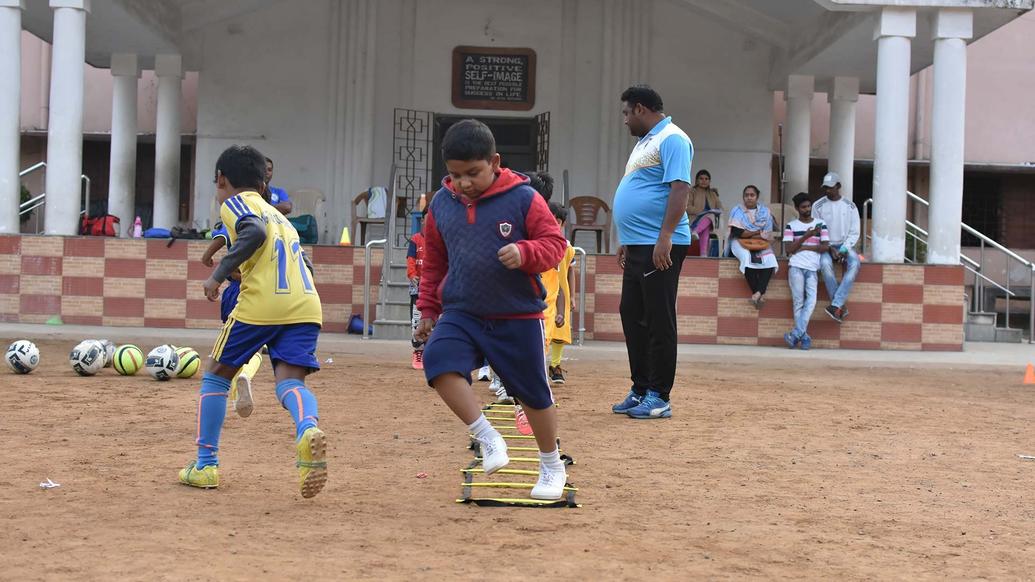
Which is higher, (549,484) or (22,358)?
(22,358)

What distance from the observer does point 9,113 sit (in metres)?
13.2

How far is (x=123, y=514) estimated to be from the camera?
Answer: 4.33 m

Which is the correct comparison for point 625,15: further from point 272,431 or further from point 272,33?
point 272,431

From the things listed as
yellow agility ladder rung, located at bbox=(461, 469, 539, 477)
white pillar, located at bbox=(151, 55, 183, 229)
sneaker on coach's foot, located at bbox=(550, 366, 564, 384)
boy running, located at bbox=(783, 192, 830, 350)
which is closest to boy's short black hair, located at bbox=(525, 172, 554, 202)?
sneaker on coach's foot, located at bbox=(550, 366, 564, 384)

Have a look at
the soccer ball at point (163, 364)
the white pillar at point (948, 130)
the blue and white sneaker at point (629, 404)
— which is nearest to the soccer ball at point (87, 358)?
the soccer ball at point (163, 364)

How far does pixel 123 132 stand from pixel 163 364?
368 inches

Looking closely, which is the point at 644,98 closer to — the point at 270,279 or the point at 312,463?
the point at 270,279

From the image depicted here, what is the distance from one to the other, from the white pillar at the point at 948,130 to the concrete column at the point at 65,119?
933cm

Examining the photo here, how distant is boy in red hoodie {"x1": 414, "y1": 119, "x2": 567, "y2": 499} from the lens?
182 inches

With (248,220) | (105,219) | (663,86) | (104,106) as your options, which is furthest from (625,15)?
(248,220)

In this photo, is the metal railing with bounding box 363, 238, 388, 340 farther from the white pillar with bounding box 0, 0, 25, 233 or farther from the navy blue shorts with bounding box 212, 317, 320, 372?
the navy blue shorts with bounding box 212, 317, 320, 372

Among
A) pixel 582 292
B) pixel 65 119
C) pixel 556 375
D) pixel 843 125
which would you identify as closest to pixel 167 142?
pixel 65 119

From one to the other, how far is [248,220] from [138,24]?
37.4ft

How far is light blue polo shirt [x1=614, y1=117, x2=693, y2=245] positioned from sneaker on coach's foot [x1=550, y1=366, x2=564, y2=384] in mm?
2047
